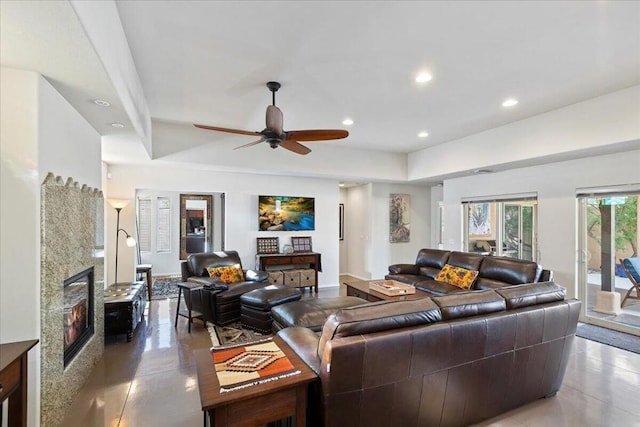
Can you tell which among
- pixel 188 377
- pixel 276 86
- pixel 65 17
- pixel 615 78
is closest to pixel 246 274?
pixel 188 377

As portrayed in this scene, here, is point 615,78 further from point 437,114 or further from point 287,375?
point 287,375

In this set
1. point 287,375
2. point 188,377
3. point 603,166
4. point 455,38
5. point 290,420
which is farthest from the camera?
point 603,166

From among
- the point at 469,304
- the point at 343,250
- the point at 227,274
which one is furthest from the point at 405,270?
the point at 469,304

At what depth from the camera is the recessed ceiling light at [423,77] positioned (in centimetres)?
329

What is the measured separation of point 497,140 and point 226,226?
5.12m

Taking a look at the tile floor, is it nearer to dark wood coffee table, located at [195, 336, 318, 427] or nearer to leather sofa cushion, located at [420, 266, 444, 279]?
dark wood coffee table, located at [195, 336, 318, 427]

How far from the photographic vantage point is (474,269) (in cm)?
491

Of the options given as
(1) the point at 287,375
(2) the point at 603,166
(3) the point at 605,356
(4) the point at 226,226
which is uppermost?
(2) the point at 603,166

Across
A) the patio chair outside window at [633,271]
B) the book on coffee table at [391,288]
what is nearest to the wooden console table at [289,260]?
the book on coffee table at [391,288]

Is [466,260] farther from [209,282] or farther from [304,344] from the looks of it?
[209,282]

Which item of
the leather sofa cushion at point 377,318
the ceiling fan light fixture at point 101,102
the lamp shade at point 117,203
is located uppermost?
the ceiling fan light fixture at point 101,102

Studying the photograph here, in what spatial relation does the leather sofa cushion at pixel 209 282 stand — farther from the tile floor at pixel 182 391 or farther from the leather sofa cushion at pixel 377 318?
the leather sofa cushion at pixel 377 318

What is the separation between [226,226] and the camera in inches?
246

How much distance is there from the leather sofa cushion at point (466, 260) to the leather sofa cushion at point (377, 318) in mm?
3356
